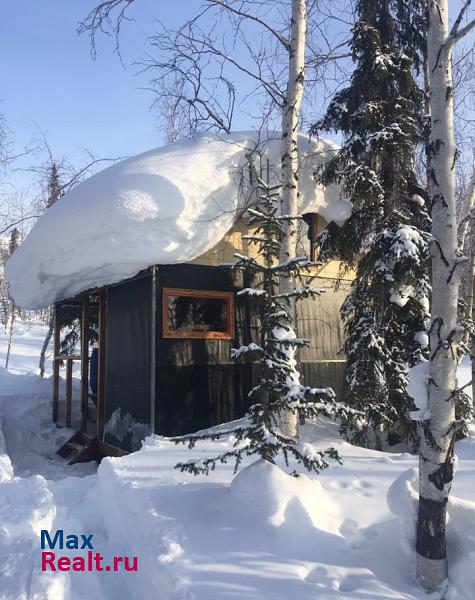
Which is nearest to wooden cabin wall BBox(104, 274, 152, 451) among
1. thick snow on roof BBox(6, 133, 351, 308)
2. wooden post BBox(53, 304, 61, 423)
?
thick snow on roof BBox(6, 133, 351, 308)

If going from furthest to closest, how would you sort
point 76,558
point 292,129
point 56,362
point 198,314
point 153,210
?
point 56,362 → point 198,314 → point 153,210 → point 292,129 → point 76,558

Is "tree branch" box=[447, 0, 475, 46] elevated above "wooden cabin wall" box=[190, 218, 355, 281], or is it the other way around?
"tree branch" box=[447, 0, 475, 46]

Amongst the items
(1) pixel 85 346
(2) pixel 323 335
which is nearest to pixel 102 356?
(1) pixel 85 346

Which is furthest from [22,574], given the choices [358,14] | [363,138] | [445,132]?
[358,14]

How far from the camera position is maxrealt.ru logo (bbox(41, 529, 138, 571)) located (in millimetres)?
3705

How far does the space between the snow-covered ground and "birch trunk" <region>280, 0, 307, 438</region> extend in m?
2.80

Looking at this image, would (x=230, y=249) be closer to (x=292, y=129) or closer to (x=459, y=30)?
(x=292, y=129)

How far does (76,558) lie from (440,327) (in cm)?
323

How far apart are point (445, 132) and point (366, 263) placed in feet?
13.4

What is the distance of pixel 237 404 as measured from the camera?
8555 millimetres

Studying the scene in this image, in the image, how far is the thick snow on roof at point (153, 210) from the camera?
7395 mm

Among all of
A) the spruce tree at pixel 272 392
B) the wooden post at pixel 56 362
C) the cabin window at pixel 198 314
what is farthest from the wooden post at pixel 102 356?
the spruce tree at pixel 272 392

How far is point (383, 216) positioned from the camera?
7668mm

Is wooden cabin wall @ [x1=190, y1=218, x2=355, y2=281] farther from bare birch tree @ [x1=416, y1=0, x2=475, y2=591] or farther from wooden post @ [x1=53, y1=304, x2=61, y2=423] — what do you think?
wooden post @ [x1=53, y1=304, x2=61, y2=423]
